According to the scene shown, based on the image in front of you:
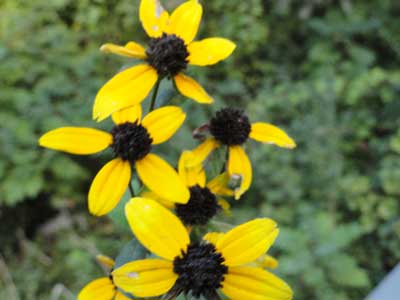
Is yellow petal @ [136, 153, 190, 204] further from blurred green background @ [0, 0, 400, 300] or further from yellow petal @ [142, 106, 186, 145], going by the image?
blurred green background @ [0, 0, 400, 300]

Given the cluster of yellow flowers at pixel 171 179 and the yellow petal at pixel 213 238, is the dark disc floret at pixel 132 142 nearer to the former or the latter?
the cluster of yellow flowers at pixel 171 179

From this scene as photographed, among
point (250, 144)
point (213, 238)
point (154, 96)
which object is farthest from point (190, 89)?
point (250, 144)

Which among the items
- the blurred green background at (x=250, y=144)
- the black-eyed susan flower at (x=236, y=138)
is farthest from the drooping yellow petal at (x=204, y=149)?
the blurred green background at (x=250, y=144)

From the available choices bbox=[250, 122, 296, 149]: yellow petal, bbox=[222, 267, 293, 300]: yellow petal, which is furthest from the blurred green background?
bbox=[222, 267, 293, 300]: yellow petal

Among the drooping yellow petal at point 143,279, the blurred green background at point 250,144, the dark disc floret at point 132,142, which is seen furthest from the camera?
the blurred green background at point 250,144

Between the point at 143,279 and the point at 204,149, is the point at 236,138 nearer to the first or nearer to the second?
the point at 204,149

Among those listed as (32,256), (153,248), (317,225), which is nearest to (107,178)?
(153,248)
